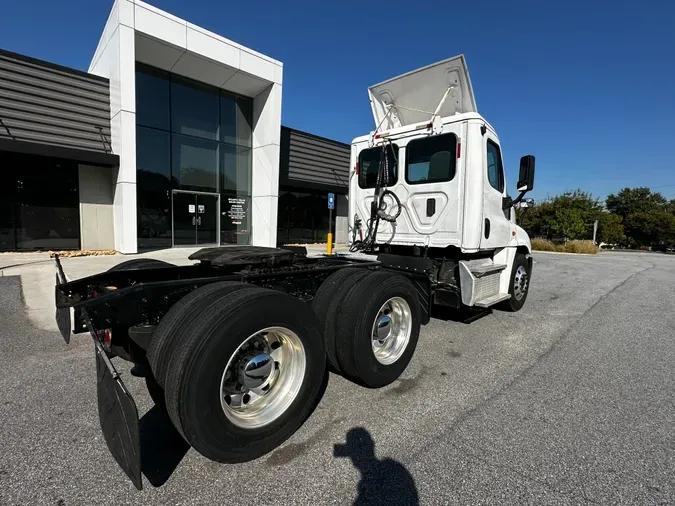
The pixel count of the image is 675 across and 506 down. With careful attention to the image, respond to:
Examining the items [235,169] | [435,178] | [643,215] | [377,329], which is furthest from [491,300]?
[643,215]

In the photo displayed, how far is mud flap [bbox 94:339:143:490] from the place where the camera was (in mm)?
1714

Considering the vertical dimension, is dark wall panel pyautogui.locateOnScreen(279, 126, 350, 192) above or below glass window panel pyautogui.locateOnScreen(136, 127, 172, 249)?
above

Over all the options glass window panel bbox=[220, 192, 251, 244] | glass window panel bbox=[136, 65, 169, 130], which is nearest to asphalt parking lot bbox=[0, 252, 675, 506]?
glass window panel bbox=[136, 65, 169, 130]

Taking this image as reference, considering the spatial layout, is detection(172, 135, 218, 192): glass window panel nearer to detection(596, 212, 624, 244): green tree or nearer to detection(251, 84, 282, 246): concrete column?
detection(251, 84, 282, 246): concrete column

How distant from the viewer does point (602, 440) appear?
2.61 metres

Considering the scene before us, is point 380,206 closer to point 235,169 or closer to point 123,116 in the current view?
point 123,116

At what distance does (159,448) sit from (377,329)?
198cm

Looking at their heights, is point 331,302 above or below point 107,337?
above

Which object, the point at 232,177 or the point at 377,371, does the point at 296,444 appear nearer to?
the point at 377,371

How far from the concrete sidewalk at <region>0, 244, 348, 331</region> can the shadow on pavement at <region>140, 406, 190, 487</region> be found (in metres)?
3.21

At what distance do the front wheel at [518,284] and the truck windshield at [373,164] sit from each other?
101 inches

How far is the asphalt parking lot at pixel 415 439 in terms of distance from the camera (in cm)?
205

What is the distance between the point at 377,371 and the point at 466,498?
1.35 metres

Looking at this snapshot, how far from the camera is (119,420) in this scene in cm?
182
